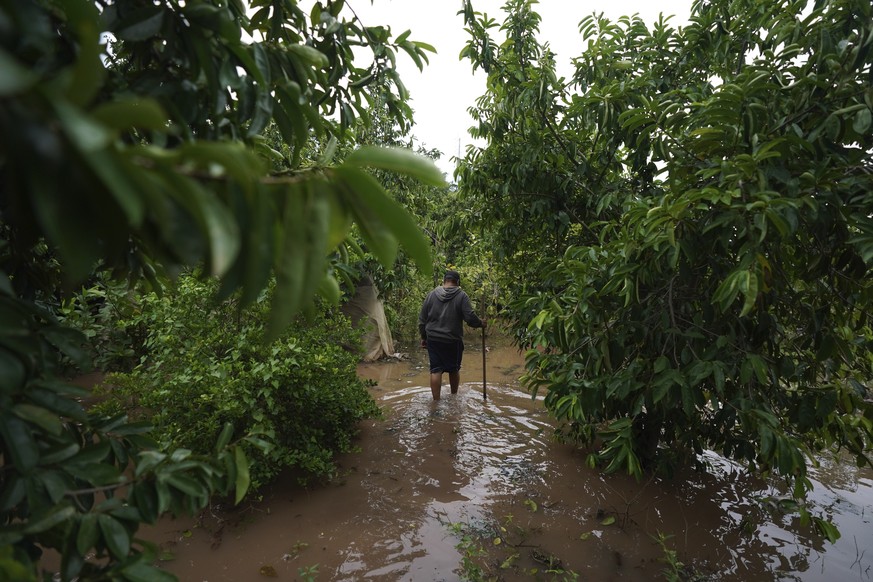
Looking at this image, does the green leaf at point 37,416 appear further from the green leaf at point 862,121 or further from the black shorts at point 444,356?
the black shorts at point 444,356

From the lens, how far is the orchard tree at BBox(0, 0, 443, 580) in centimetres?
47

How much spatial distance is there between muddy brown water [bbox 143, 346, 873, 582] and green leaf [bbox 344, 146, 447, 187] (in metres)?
2.49

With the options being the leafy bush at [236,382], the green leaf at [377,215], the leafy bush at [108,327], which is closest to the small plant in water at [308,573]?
the leafy bush at [236,382]

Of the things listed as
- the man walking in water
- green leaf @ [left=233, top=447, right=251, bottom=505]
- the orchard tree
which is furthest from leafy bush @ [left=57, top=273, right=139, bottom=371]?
green leaf @ [left=233, top=447, right=251, bottom=505]

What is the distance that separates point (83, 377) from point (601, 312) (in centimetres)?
587

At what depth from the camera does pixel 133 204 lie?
0.44 metres

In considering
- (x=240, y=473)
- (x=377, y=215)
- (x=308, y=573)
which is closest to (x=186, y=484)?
(x=240, y=473)

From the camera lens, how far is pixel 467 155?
441cm

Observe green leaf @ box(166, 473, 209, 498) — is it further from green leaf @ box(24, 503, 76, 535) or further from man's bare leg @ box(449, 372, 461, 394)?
man's bare leg @ box(449, 372, 461, 394)

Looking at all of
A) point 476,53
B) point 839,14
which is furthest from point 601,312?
point 476,53

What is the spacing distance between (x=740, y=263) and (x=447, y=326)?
3840 mm

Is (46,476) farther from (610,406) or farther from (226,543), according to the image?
(610,406)

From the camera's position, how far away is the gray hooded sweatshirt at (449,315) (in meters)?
5.41

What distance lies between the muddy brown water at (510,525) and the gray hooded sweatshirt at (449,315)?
1.53 metres
